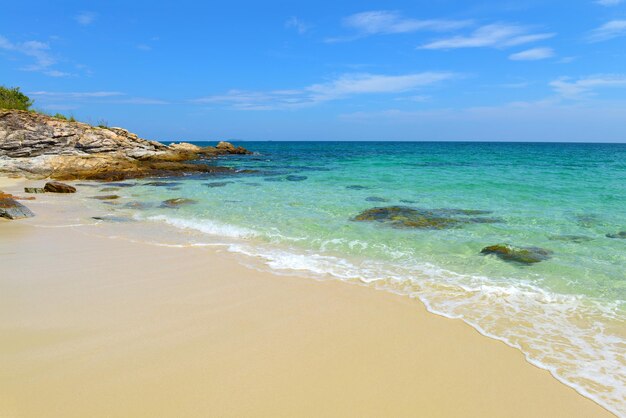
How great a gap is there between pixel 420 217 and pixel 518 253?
150 inches

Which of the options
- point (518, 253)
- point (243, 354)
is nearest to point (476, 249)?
point (518, 253)

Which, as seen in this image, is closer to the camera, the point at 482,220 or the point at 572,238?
the point at 572,238

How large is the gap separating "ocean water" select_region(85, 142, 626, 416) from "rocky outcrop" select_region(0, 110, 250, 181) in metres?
8.21

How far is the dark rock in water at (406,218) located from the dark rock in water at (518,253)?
2.29 metres

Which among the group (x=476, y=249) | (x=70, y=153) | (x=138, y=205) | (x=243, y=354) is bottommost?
(x=243, y=354)

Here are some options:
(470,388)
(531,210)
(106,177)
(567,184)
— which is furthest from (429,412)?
(106,177)

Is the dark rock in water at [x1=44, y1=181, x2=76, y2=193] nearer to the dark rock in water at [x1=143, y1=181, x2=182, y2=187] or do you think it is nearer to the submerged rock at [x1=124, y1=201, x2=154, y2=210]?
the dark rock in water at [x1=143, y1=181, x2=182, y2=187]

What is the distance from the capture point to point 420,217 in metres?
11.3

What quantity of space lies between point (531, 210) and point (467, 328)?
976cm

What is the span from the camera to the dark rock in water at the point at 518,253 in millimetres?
7375

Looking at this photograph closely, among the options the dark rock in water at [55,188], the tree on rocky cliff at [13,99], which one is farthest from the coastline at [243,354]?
the tree on rocky cliff at [13,99]

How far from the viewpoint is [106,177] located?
22.4 m

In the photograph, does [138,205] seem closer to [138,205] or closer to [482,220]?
[138,205]

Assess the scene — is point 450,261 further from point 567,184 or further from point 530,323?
point 567,184
